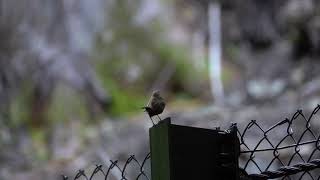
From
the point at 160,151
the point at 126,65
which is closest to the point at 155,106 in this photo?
the point at 160,151

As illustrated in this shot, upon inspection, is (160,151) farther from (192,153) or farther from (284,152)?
A: (284,152)

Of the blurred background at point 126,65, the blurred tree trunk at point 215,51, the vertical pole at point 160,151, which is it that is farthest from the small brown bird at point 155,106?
the blurred tree trunk at point 215,51

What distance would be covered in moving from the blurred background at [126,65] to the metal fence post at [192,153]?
12.8 feet

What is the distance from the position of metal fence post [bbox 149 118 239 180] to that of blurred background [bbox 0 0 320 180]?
3908mm

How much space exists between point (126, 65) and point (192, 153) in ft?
14.4

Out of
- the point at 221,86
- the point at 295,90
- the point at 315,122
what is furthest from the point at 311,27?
the point at 315,122

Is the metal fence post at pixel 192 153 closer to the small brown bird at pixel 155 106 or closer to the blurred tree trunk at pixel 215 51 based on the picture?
the small brown bird at pixel 155 106

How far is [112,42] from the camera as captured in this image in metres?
5.09

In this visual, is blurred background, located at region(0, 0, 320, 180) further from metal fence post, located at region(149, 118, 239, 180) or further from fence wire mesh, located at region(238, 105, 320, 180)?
metal fence post, located at region(149, 118, 239, 180)

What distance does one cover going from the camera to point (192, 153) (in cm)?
58

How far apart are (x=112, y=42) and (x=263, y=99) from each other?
4.72 feet

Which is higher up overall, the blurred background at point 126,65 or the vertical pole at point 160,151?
the blurred background at point 126,65

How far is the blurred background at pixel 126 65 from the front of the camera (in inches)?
186

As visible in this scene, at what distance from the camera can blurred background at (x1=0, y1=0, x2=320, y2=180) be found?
15.5ft
